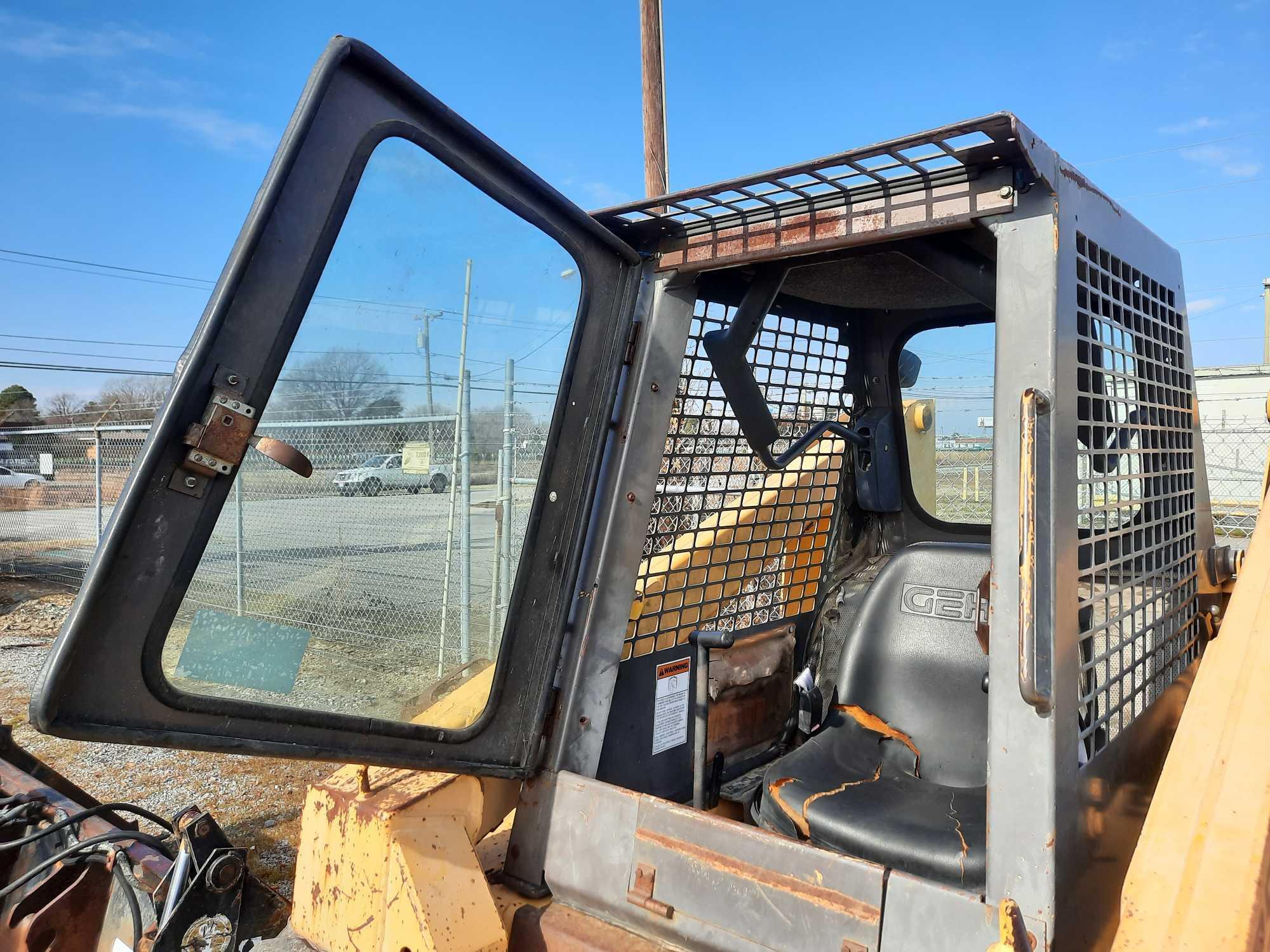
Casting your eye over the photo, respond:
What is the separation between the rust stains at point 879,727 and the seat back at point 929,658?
0.04 feet

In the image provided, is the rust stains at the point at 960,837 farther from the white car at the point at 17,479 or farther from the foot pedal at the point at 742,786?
the white car at the point at 17,479

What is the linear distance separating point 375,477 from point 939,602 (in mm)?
1618

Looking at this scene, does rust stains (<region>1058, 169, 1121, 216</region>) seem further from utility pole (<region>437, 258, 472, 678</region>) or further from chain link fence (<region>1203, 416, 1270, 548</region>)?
chain link fence (<region>1203, 416, 1270, 548</region>)

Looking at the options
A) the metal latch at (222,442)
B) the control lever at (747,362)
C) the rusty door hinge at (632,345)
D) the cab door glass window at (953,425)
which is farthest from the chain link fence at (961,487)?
the metal latch at (222,442)

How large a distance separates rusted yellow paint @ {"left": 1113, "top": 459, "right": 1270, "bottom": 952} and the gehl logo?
726 mm

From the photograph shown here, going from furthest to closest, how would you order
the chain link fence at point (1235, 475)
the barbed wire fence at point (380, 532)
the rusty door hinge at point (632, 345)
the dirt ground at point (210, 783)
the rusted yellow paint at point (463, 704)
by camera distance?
the chain link fence at point (1235, 475) < the dirt ground at point (210, 783) < the rusty door hinge at point (632, 345) < the rusted yellow paint at point (463, 704) < the barbed wire fence at point (380, 532)

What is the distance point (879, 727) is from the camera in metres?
2.42

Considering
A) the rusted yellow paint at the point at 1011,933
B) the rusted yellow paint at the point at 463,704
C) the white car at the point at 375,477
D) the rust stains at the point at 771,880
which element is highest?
the white car at the point at 375,477

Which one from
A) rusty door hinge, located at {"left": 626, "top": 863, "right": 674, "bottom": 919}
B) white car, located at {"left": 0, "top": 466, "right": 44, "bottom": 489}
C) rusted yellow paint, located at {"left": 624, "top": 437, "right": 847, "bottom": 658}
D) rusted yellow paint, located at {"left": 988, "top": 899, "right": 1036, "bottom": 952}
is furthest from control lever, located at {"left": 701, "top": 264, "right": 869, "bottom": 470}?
white car, located at {"left": 0, "top": 466, "right": 44, "bottom": 489}

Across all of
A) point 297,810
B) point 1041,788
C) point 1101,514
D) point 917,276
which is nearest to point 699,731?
point 1041,788

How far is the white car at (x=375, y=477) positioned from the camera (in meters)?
1.63

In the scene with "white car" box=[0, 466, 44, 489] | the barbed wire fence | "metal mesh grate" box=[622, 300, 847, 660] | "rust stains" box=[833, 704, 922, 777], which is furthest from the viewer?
"white car" box=[0, 466, 44, 489]

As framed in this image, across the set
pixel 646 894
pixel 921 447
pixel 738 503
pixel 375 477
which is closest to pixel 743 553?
pixel 738 503

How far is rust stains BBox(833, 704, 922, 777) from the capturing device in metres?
2.35
